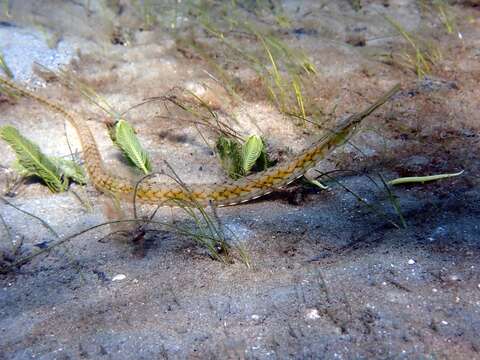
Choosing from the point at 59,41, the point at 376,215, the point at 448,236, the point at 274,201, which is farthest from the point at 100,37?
the point at 448,236

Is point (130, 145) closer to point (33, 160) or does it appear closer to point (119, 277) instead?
point (33, 160)

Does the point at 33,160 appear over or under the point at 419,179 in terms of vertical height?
over

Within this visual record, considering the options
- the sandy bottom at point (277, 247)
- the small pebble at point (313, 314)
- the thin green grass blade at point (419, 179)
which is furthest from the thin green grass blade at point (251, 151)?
the small pebble at point (313, 314)

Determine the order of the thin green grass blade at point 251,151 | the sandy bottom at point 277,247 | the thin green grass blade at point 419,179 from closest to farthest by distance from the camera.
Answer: the sandy bottom at point 277,247 → the thin green grass blade at point 419,179 → the thin green grass blade at point 251,151

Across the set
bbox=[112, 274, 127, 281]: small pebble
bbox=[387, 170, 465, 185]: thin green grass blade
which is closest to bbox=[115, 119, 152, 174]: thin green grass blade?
bbox=[112, 274, 127, 281]: small pebble

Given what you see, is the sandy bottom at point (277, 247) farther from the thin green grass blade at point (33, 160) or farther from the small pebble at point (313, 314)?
the thin green grass blade at point (33, 160)

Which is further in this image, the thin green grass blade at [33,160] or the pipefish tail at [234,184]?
the thin green grass blade at [33,160]

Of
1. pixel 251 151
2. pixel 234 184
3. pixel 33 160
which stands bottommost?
pixel 234 184

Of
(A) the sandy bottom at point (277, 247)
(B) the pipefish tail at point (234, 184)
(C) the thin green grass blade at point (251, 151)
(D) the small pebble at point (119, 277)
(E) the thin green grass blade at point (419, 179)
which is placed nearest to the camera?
(A) the sandy bottom at point (277, 247)

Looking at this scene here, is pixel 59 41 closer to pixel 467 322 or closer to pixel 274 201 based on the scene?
pixel 274 201

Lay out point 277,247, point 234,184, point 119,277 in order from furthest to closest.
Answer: point 234,184, point 277,247, point 119,277

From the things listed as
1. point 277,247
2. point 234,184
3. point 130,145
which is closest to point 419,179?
point 277,247

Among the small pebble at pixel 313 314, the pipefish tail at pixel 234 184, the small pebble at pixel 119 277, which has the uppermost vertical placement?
the pipefish tail at pixel 234 184
